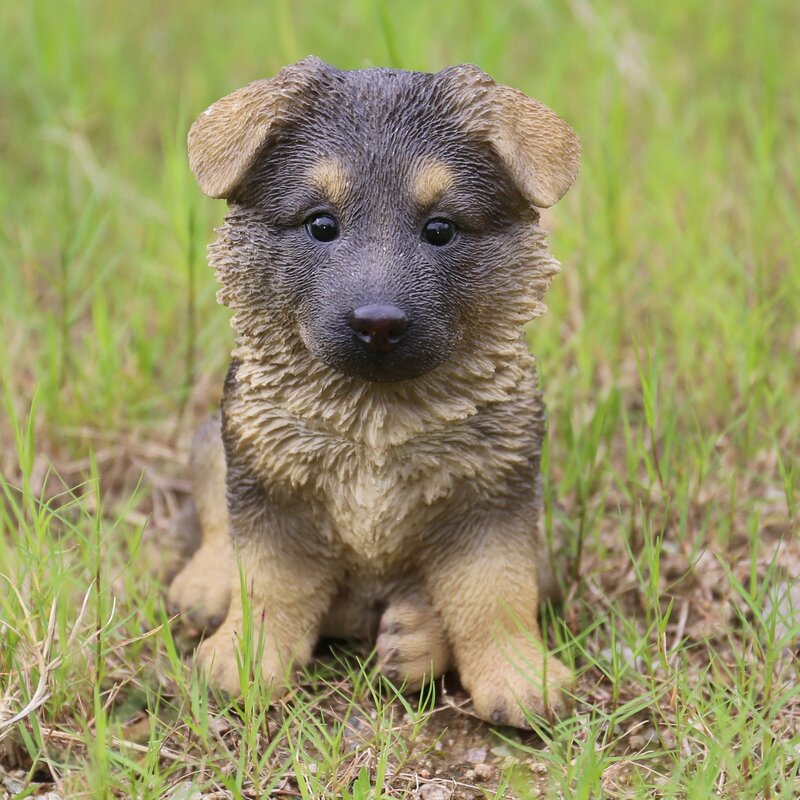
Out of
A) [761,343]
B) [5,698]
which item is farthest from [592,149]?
[5,698]

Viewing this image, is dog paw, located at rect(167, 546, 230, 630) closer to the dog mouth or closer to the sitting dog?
the sitting dog

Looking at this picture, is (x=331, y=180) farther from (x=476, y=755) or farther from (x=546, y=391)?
(x=546, y=391)

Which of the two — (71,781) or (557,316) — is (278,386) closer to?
(71,781)

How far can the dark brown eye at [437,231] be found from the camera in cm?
→ 251

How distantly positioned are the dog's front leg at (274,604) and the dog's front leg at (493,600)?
0.29 meters

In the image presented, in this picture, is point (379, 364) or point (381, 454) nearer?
point (379, 364)

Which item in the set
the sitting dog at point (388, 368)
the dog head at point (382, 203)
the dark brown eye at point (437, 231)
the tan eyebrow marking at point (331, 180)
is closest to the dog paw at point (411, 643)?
the sitting dog at point (388, 368)

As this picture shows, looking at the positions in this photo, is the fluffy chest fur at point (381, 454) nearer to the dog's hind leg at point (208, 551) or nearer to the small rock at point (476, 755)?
the dog's hind leg at point (208, 551)

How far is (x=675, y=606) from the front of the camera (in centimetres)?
322

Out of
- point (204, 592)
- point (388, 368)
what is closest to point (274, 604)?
point (204, 592)

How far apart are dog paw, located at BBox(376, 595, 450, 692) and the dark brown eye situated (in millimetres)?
875

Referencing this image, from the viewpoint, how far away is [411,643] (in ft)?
9.27

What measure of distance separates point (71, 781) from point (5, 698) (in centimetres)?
22

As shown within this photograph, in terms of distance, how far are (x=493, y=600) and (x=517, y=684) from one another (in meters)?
0.19
